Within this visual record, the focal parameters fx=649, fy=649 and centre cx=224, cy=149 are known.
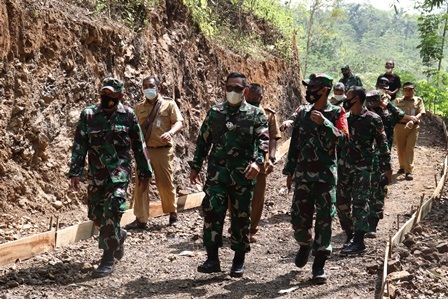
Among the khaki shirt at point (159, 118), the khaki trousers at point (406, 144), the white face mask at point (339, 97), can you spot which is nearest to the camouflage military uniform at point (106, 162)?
the khaki shirt at point (159, 118)

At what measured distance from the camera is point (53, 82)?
30.1ft

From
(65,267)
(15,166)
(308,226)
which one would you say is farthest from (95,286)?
(15,166)

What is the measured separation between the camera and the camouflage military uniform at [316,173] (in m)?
6.31

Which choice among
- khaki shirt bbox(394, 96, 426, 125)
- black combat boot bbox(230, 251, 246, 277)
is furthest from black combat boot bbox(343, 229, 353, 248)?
khaki shirt bbox(394, 96, 426, 125)

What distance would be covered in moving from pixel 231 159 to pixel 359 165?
2.32 meters

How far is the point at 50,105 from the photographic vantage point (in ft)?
29.9

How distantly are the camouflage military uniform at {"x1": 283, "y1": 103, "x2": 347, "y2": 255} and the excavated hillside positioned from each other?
3423mm

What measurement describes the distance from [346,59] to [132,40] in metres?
54.8

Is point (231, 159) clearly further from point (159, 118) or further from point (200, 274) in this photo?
point (159, 118)

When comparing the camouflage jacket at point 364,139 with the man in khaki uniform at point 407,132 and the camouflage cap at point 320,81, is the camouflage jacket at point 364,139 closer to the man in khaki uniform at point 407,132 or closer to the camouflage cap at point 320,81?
the camouflage cap at point 320,81

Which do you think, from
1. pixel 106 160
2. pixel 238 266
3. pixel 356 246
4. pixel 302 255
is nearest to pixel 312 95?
pixel 302 255

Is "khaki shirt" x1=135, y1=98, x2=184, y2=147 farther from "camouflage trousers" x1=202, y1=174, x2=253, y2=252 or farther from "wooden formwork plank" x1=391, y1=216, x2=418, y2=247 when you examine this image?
"wooden formwork plank" x1=391, y1=216, x2=418, y2=247

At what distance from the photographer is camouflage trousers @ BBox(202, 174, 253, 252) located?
6.40 metres

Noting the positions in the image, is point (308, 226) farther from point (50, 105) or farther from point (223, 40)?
point (223, 40)
